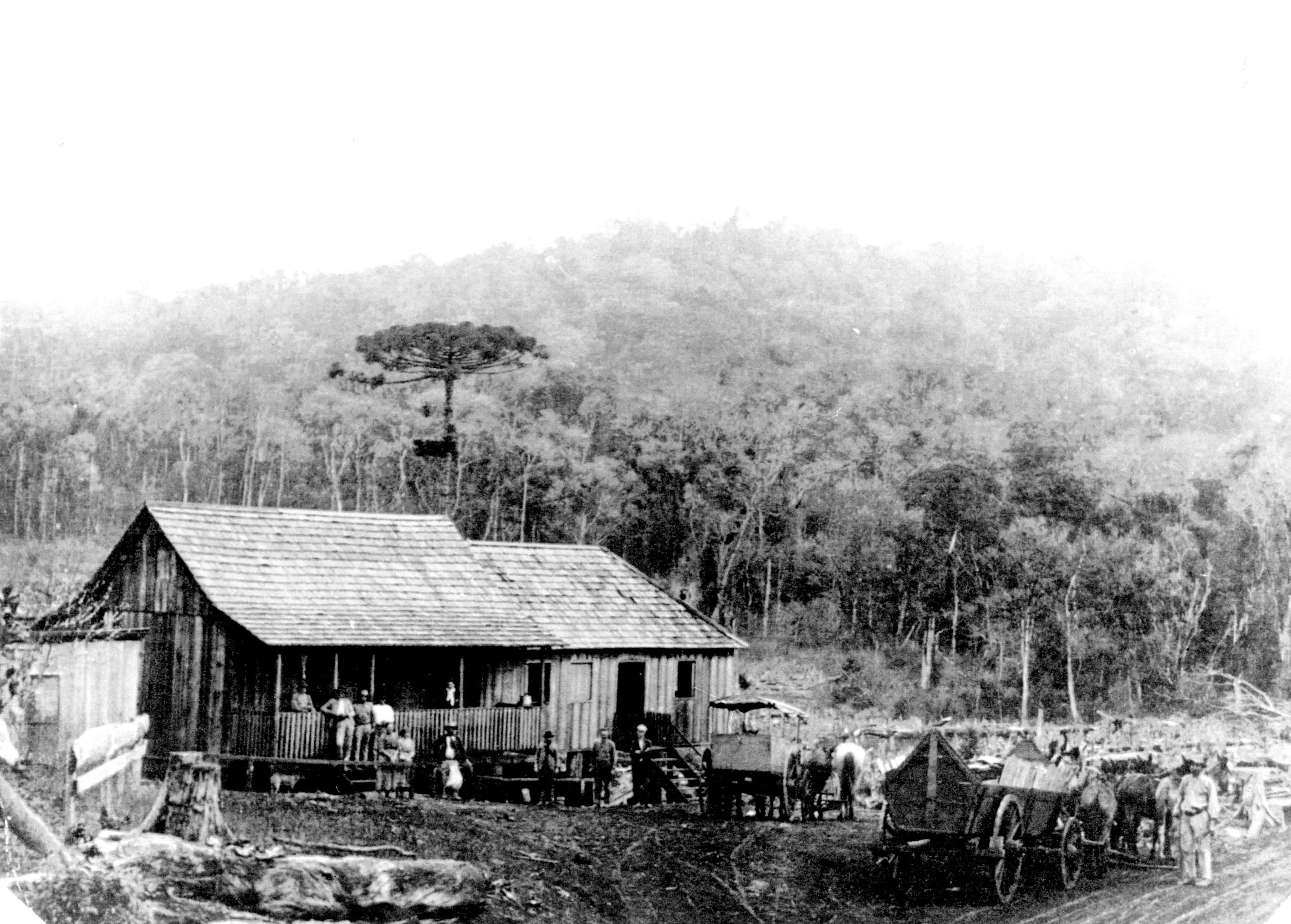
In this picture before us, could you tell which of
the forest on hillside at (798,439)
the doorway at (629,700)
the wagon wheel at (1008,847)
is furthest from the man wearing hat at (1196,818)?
the doorway at (629,700)

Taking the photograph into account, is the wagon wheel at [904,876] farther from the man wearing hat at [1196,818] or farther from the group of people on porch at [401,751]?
the man wearing hat at [1196,818]

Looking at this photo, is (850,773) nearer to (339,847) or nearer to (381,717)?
(381,717)

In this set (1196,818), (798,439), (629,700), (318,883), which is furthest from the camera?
(629,700)

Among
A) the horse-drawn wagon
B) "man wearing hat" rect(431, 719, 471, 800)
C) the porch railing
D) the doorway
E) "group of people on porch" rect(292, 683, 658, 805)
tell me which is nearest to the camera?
the porch railing

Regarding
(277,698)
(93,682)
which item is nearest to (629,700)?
(277,698)

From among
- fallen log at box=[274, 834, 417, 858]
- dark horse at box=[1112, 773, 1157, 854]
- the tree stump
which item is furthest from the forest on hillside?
fallen log at box=[274, 834, 417, 858]

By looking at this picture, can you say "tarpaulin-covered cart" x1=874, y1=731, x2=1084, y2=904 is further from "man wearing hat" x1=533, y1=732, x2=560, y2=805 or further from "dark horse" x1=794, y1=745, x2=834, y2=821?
"man wearing hat" x1=533, y1=732, x2=560, y2=805

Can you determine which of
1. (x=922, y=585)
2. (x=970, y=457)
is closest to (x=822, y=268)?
(x=970, y=457)
